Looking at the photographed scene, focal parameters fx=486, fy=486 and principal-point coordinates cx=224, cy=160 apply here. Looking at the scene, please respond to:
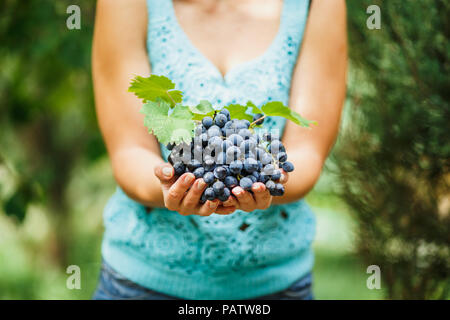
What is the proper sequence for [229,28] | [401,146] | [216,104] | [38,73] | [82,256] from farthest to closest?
[82,256] → [38,73] → [401,146] → [229,28] → [216,104]

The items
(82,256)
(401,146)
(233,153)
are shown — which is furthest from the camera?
(82,256)

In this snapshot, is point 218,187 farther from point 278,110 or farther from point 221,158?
point 278,110

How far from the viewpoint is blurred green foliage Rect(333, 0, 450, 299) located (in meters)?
1.79

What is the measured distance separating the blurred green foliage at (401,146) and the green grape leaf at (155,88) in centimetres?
116

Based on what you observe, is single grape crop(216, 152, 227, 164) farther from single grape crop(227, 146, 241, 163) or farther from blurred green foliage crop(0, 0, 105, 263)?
blurred green foliage crop(0, 0, 105, 263)

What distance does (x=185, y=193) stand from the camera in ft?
3.05

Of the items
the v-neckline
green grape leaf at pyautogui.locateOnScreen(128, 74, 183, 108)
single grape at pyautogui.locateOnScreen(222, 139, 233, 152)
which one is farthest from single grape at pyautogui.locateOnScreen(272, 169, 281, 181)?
the v-neckline

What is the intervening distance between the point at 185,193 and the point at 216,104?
31 centimetres

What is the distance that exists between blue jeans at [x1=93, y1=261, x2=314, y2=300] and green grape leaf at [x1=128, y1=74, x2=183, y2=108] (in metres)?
0.52

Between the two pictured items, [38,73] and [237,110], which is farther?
[38,73]

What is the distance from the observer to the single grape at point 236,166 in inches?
33.6

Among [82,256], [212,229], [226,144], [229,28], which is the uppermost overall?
[229,28]

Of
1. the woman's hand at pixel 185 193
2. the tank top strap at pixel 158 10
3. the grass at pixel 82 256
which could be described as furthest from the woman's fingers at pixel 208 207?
the grass at pixel 82 256

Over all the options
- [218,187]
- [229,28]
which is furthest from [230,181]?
[229,28]
